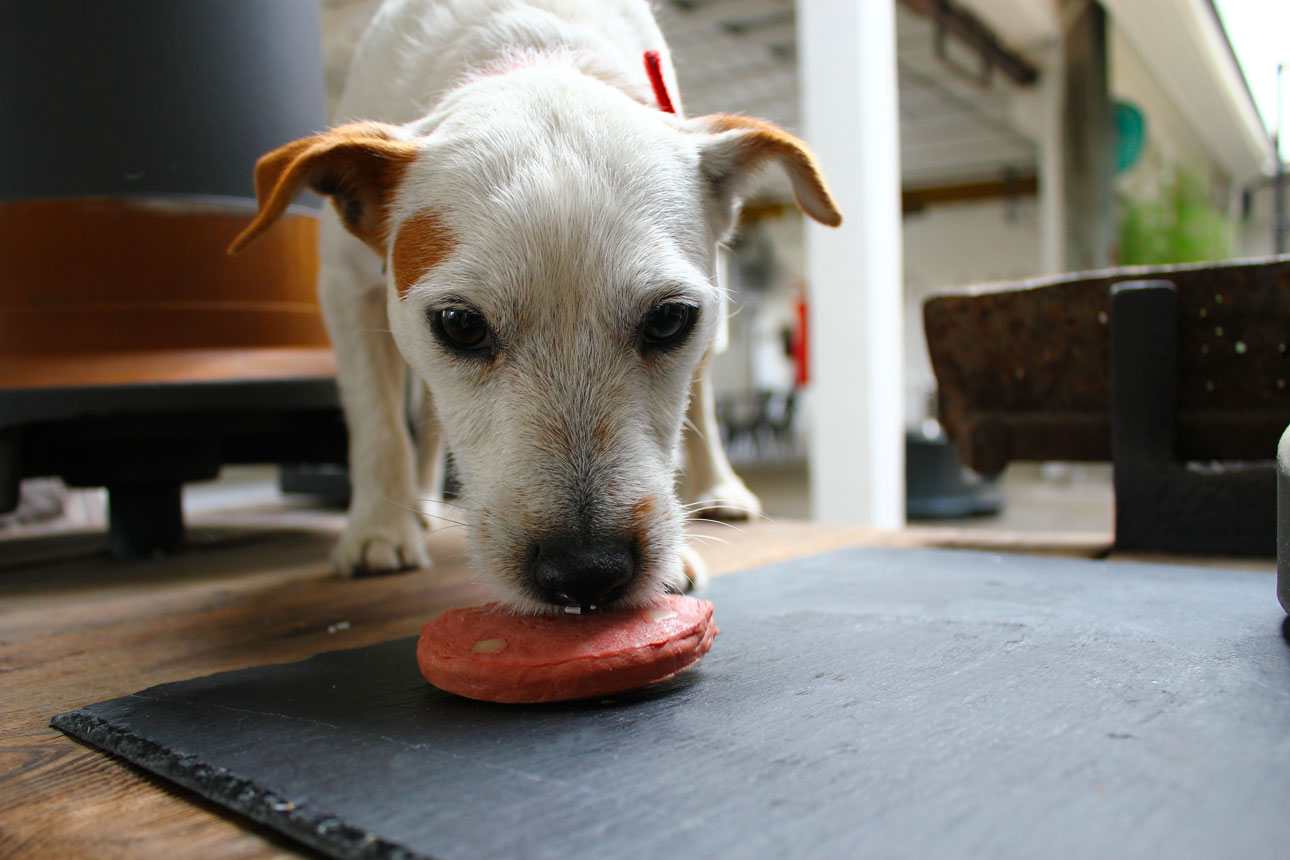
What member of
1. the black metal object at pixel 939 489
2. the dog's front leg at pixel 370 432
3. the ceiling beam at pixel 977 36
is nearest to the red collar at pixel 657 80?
the dog's front leg at pixel 370 432

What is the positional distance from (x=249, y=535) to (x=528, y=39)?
212 cm

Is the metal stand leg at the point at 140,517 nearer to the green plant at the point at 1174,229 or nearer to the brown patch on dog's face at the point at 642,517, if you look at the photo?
the brown patch on dog's face at the point at 642,517

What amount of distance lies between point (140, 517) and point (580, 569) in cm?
212

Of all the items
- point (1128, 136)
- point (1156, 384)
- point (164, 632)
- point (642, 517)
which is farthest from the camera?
point (1128, 136)

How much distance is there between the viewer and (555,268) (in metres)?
1.33

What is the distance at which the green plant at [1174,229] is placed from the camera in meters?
9.06

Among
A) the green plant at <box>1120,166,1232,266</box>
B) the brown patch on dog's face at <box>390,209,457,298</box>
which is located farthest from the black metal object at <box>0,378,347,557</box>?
the green plant at <box>1120,166,1232,266</box>

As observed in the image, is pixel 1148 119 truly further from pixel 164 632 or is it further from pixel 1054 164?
pixel 164 632

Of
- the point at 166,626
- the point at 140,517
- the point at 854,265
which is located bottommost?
the point at 166,626

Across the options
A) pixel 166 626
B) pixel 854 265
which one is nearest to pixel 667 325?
pixel 166 626

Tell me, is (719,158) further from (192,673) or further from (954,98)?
(954,98)

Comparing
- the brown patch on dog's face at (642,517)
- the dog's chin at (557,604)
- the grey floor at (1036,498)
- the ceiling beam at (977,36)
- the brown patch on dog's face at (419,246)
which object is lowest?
the grey floor at (1036,498)

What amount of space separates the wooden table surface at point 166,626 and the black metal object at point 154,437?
199mm

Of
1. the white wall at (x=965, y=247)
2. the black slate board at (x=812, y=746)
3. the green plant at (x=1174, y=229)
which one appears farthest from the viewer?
the white wall at (x=965, y=247)
